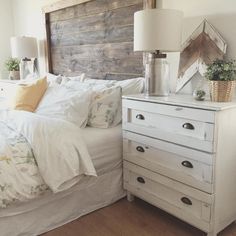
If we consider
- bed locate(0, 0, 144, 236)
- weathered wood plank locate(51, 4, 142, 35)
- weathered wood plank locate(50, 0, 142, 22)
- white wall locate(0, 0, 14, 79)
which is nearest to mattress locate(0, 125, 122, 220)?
bed locate(0, 0, 144, 236)

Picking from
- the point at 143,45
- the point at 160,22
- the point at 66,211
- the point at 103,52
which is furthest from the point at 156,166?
the point at 103,52

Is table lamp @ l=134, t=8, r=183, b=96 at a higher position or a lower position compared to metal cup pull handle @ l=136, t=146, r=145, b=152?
higher

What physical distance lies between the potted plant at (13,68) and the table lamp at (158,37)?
9.33 ft

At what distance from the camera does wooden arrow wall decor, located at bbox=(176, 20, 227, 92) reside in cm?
191

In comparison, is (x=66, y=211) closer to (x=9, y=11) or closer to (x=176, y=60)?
(x=176, y=60)

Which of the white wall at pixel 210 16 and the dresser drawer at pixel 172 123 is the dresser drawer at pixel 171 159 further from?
the white wall at pixel 210 16

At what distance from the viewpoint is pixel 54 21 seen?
356 cm

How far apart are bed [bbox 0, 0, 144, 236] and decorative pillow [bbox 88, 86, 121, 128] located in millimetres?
66

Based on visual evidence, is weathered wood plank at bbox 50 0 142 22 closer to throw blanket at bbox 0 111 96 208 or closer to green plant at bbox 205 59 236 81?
green plant at bbox 205 59 236 81

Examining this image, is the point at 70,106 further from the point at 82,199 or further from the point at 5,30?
the point at 5,30

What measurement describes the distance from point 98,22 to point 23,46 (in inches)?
53.3

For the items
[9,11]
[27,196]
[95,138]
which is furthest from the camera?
[9,11]

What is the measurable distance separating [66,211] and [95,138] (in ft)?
1.78

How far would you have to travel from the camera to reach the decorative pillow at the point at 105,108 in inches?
87.0
